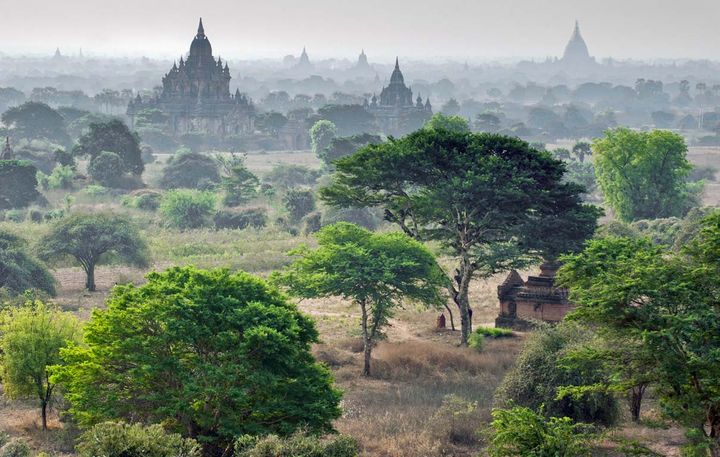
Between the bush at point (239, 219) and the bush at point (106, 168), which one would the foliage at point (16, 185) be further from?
the bush at point (239, 219)

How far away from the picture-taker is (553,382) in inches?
1160

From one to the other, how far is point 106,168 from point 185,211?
1921 cm

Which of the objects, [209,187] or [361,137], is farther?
[361,137]

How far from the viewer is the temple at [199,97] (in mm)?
137750

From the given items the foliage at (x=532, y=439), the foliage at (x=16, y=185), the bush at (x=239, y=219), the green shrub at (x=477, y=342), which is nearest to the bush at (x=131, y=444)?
the foliage at (x=532, y=439)

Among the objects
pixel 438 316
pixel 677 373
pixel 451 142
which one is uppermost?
pixel 451 142

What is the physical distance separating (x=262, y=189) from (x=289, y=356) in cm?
6565

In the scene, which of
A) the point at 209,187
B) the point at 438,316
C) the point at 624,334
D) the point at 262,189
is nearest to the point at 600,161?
the point at 438,316

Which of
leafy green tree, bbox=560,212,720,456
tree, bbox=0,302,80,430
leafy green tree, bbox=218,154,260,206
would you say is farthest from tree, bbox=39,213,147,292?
leafy green tree, bbox=560,212,720,456

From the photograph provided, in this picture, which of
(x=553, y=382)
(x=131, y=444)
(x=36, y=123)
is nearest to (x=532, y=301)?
(x=553, y=382)

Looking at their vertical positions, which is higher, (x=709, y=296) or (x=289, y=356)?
(x=709, y=296)

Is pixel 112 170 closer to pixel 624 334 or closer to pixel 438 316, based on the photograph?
pixel 438 316

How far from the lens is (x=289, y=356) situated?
2528cm

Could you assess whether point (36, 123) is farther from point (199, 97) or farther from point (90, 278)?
point (90, 278)
